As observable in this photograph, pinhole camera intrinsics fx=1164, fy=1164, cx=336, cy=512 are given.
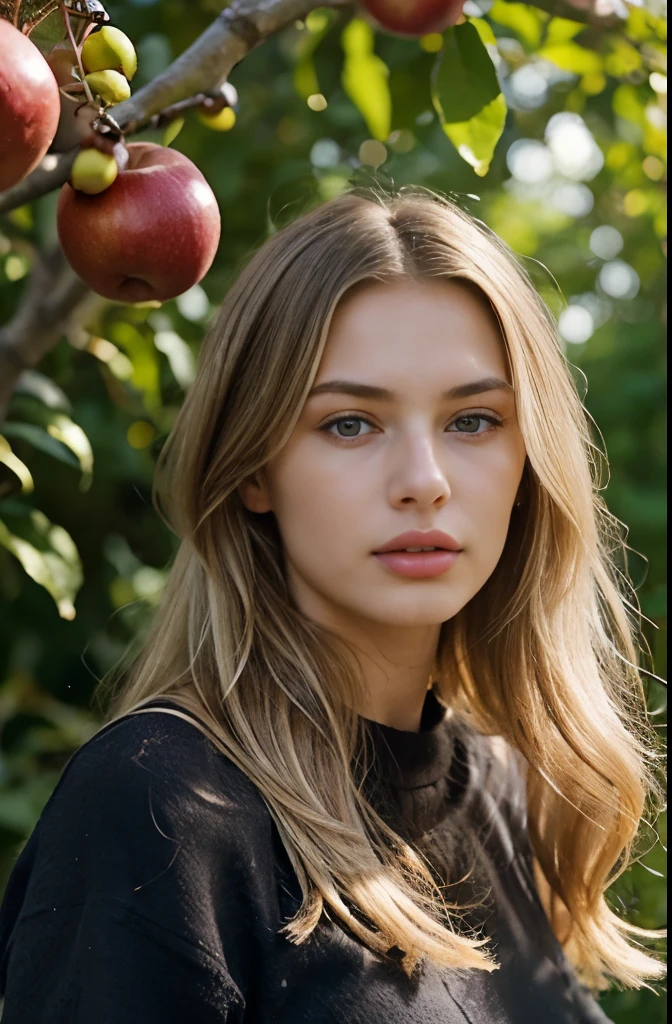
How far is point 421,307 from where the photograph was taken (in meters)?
1.41

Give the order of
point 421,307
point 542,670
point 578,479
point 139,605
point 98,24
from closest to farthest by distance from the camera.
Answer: point 98,24 → point 421,307 → point 578,479 → point 542,670 → point 139,605

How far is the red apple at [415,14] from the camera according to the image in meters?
1.53

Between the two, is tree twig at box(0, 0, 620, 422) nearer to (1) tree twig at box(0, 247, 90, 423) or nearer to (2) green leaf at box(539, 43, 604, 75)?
(1) tree twig at box(0, 247, 90, 423)

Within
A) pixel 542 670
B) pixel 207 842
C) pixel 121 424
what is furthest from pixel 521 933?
pixel 121 424

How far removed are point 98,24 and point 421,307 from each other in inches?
19.3

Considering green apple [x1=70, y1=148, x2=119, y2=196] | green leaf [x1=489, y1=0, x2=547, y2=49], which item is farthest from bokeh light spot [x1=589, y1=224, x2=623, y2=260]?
green apple [x1=70, y1=148, x2=119, y2=196]

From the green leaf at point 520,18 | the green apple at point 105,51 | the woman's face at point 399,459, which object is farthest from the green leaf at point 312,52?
the green apple at point 105,51

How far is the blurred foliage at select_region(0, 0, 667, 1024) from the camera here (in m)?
1.83

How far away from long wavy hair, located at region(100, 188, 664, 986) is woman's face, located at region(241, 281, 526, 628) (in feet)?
0.12

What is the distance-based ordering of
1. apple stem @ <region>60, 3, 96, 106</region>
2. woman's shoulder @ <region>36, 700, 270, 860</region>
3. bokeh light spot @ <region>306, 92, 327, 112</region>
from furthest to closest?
bokeh light spot @ <region>306, 92, 327, 112</region> → woman's shoulder @ <region>36, 700, 270, 860</region> → apple stem @ <region>60, 3, 96, 106</region>

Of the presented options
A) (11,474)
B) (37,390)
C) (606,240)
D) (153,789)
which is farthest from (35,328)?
(606,240)

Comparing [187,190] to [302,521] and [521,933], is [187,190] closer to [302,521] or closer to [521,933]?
[302,521]

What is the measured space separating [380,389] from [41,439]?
63cm

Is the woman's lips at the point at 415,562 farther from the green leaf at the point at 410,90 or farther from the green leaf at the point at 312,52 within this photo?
the green leaf at the point at 312,52
